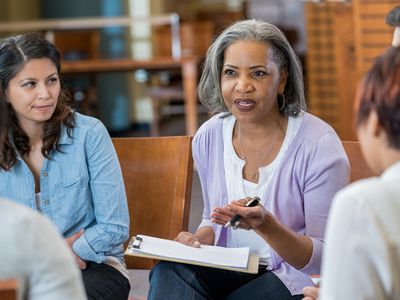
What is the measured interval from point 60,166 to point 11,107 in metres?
0.23

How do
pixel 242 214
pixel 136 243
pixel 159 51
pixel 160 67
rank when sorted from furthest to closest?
pixel 159 51, pixel 160 67, pixel 136 243, pixel 242 214

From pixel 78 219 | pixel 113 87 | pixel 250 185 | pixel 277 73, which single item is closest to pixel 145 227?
pixel 78 219

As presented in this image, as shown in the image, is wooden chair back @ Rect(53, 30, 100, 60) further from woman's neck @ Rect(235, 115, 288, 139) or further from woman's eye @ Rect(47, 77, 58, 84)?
woman's neck @ Rect(235, 115, 288, 139)

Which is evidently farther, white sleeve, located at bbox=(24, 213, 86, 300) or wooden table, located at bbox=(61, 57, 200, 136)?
wooden table, located at bbox=(61, 57, 200, 136)

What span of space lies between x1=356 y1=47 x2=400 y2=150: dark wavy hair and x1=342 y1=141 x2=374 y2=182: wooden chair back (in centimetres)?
116

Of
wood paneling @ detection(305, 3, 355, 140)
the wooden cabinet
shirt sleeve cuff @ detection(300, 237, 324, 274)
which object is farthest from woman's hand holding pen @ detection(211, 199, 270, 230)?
wood paneling @ detection(305, 3, 355, 140)

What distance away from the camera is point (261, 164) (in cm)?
241

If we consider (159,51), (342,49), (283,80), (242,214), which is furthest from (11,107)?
(159,51)

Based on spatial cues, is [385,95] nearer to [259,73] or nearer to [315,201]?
[315,201]

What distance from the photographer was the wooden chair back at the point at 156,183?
2.59m

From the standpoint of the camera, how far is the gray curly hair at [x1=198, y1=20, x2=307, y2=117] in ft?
7.86

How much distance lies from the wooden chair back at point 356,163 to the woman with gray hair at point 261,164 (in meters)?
0.19

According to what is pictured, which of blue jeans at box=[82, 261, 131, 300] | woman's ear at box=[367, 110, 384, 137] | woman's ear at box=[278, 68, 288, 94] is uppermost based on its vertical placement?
woman's ear at box=[367, 110, 384, 137]

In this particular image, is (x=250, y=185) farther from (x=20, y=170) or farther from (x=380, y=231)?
(x=380, y=231)
